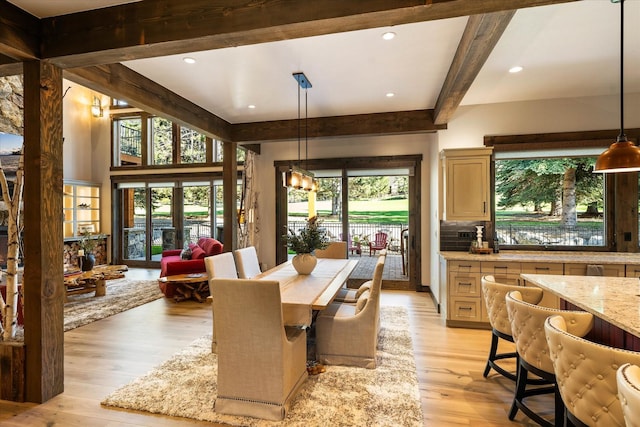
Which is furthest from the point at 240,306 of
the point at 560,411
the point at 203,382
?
the point at 560,411

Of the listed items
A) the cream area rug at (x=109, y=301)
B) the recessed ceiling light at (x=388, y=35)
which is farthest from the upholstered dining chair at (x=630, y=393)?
the cream area rug at (x=109, y=301)

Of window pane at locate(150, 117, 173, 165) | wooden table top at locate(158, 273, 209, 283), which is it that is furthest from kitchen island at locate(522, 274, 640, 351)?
window pane at locate(150, 117, 173, 165)

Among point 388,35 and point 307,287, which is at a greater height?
point 388,35

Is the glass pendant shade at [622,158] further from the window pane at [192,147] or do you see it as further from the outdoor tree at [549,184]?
the window pane at [192,147]

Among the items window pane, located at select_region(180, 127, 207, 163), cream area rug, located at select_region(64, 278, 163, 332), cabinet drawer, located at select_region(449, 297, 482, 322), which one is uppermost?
window pane, located at select_region(180, 127, 207, 163)

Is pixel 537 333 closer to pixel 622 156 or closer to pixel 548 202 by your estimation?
pixel 622 156

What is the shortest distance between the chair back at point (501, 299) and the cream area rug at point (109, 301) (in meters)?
4.63

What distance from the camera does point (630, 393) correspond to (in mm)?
938

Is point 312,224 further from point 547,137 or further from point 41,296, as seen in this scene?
point 547,137

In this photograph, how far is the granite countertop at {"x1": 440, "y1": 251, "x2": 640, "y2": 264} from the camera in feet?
11.7

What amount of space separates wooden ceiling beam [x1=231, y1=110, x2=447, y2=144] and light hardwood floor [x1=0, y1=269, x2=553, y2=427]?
2640 mm

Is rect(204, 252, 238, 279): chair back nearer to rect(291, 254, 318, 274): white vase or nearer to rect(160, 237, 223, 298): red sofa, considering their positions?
rect(291, 254, 318, 274): white vase

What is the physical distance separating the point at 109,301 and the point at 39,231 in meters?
3.25

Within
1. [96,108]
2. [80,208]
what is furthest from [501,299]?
[96,108]
